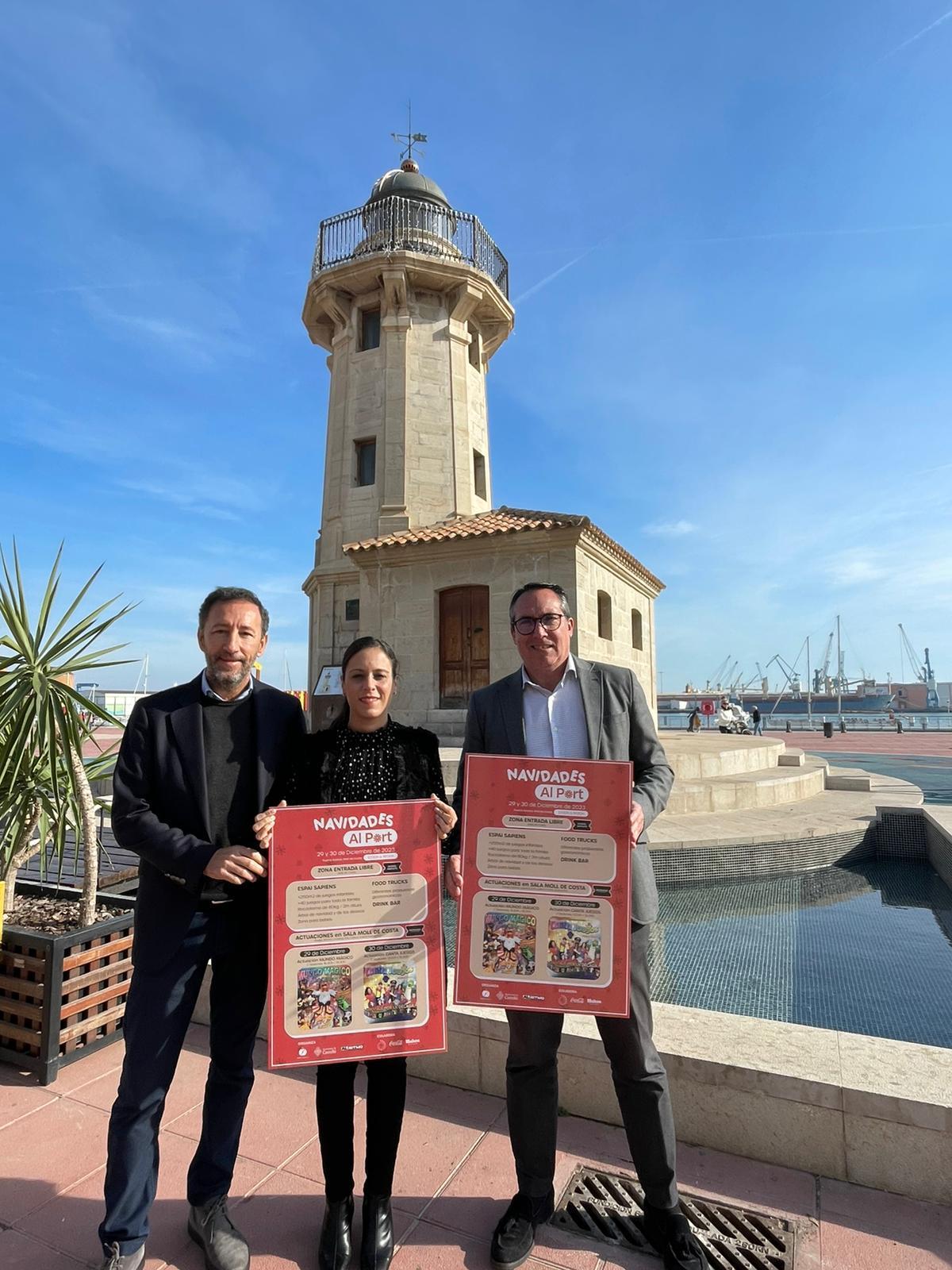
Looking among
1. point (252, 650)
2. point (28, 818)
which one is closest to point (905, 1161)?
point (252, 650)

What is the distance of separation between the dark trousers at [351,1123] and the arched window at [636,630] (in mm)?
16547

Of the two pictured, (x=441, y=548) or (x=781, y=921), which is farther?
(x=441, y=548)

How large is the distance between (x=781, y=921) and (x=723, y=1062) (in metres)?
4.23

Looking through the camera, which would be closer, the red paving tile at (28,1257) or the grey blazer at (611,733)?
the red paving tile at (28,1257)

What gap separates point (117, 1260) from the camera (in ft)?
6.50

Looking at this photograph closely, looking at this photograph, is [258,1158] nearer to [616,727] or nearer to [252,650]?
[252,650]

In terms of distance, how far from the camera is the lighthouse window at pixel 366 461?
59.4 feet

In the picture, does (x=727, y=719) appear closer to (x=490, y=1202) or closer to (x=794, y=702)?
(x=490, y=1202)

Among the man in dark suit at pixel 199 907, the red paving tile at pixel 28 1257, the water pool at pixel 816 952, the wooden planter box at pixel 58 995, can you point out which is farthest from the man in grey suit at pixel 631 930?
→ the water pool at pixel 816 952

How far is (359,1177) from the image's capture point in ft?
8.07

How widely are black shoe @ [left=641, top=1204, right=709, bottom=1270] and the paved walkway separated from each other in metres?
0.06

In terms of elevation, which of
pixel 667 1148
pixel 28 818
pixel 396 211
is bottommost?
pixel 667 1148

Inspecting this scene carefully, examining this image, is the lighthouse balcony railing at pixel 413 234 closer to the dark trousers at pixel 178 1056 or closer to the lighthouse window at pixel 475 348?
the lighthouse window at pixel 475 348

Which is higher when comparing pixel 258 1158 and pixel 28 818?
pixel 28 818
